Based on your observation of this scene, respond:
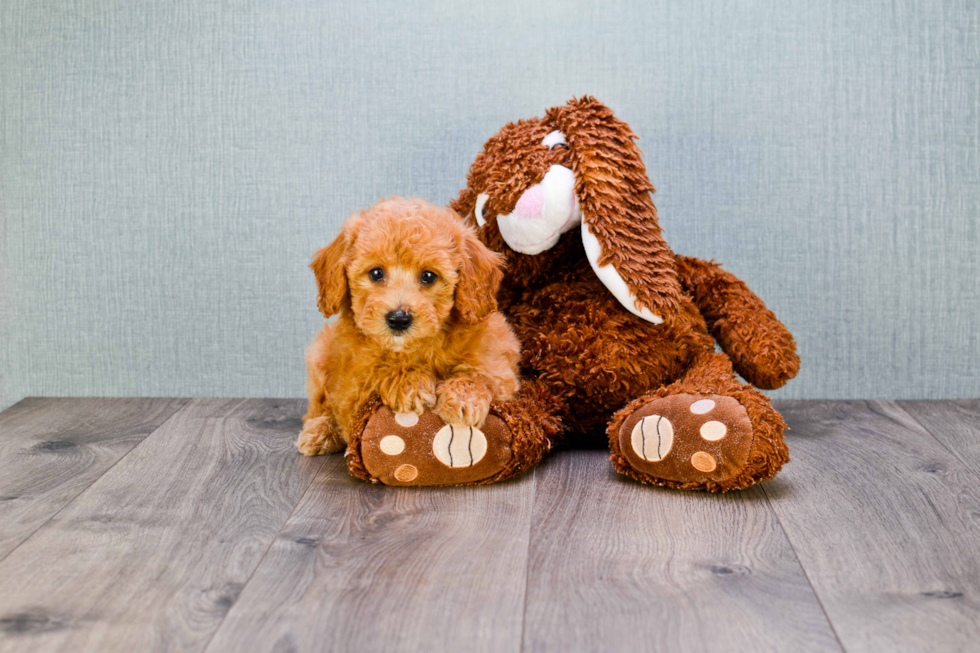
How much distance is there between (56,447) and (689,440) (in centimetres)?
132

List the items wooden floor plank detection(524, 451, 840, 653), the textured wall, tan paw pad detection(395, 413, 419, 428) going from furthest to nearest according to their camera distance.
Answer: the textured wall < tan paw pad detection(395, 413, 419, 428) < wooden floor plank detection(524, 451, 840, 653)

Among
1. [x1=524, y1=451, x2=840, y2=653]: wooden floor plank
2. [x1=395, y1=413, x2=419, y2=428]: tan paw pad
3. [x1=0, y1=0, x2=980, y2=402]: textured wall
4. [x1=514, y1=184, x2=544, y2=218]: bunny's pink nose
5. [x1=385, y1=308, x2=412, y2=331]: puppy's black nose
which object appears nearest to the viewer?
[x1=524, y1=451, x2=840, y2=653]: wooden floor plank

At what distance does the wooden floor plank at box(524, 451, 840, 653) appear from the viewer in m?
1.05

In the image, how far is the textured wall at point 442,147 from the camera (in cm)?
212

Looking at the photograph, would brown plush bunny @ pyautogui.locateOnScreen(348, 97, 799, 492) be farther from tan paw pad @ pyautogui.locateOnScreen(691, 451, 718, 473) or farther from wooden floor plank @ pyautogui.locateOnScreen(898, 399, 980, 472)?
wooden floor plank @ pyautogui.locateOnScreen(898, 399, 980, 472)

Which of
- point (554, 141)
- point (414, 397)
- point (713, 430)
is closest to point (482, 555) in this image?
point (414, 397)

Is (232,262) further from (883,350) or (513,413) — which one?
(883,350)

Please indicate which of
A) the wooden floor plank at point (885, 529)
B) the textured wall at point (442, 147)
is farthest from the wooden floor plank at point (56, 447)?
the wooden floor plank at point (885, 529)

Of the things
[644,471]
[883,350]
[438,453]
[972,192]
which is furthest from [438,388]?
[972,192]

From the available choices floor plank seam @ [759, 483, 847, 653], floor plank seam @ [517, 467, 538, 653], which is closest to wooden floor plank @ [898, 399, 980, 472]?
floor plank seam @ [759, 483, 847, 653]

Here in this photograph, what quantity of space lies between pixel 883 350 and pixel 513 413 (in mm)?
1163

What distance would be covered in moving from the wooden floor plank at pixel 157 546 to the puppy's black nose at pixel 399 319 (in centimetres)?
36

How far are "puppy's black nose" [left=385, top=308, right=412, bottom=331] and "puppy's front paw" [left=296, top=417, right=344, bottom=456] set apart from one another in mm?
424

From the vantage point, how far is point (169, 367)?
2.30 m
